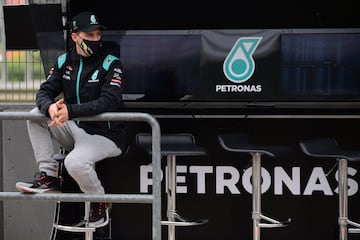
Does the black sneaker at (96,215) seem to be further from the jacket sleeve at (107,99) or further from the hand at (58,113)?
the hand at (58,113)

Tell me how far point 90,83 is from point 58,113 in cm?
48

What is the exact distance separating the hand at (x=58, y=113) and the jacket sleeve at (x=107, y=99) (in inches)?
1.1

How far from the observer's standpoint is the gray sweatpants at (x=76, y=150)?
12.8ft

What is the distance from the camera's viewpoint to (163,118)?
4699 millimetres

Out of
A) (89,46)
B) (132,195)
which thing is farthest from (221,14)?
(132,195)

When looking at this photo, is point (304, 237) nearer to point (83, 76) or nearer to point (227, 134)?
point (227, 134)

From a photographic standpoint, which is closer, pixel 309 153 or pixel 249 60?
Answer: pixel 309 153

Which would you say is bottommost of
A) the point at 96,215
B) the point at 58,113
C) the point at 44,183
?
the point at 96,215

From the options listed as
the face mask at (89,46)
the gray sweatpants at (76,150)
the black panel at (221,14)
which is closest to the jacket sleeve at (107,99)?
the face mask at (89,46)

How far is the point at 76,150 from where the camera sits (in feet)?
13.0

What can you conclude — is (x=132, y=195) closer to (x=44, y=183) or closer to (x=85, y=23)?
(x=44, y=183)

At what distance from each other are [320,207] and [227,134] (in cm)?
84

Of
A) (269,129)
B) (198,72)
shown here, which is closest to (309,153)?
(269,129)

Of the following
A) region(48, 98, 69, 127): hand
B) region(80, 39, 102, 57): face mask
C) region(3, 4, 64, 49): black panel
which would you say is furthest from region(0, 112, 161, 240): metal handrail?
region(3, 4, 64, 49): black panel
